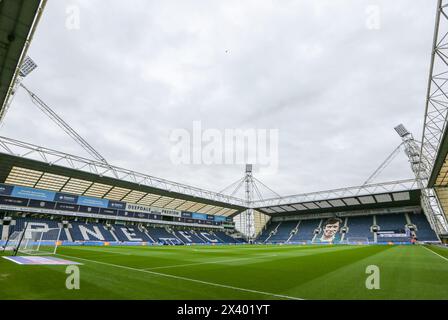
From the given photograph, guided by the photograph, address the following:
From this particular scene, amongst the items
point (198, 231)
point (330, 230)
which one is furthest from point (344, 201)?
point (198, 231)

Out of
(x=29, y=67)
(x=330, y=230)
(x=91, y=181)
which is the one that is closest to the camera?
(x=29, y=67)

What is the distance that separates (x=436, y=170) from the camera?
27969mm

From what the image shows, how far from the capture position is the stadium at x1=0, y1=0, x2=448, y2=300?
666 cm

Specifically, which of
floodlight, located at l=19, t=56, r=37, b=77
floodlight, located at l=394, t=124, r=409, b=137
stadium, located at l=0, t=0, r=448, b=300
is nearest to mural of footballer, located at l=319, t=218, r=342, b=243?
stadium, located at l=0, t=0, r=448, b=300

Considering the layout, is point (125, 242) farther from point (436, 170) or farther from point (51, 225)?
point (436, 170)

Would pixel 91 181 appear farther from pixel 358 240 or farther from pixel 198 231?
pixel 358 240

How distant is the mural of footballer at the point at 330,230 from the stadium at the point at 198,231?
0.46 meters

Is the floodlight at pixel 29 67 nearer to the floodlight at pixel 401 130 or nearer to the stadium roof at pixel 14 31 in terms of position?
the stadium roof at pixel 14 31

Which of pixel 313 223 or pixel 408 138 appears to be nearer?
pixel 408 138

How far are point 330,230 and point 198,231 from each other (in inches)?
1365

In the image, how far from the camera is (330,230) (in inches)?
2349

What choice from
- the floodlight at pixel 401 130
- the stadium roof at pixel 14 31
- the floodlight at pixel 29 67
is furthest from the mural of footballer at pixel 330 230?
the floodlight at pixel 29 67
